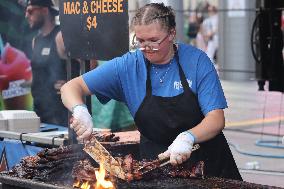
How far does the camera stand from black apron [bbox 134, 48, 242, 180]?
4.76 m

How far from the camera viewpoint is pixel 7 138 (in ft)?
21.9

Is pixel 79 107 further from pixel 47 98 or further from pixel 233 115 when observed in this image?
pixel 233 115

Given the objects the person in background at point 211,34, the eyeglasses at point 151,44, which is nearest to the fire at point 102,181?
the eyeglasses at point 151,44

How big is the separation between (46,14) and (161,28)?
13.9 feet

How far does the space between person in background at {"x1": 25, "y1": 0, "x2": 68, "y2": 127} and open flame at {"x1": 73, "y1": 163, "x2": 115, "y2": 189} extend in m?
3.78

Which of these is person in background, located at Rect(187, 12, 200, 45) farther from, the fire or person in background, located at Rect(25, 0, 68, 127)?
the fire

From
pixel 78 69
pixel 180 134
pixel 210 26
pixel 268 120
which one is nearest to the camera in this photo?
pixel 180 134

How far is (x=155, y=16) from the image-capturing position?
458cm

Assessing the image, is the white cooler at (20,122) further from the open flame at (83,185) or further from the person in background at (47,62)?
the open flame at (83,185)

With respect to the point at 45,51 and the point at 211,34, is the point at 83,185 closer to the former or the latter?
the point at 45,51

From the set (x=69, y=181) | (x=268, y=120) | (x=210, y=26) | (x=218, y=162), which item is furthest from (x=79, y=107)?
(x=210, y=26)

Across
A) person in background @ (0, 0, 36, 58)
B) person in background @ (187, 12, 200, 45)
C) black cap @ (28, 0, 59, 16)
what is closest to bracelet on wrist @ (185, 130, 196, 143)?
black cap @ (28, 0, 59, 16)

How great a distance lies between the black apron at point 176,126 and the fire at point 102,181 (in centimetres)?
51

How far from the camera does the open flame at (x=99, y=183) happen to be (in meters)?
4.39
